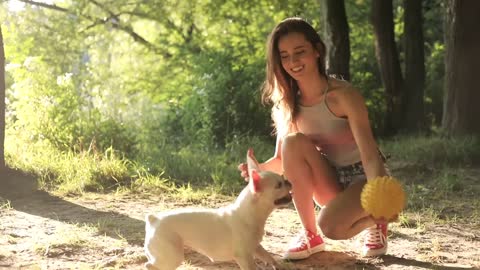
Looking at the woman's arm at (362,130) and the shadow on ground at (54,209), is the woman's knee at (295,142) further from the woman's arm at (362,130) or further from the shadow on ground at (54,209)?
the shadow on ground at (54,209)

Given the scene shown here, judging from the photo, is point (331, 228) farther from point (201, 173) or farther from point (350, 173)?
point (201, 173)

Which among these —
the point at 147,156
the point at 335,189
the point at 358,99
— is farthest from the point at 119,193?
the point at 358,99

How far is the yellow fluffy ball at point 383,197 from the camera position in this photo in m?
2.74

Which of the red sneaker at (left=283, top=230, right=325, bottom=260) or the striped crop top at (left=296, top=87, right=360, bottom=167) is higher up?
the striped crop top at (left=296, top=87, right=360, bottom=167)

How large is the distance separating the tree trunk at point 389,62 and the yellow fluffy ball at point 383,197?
693cm

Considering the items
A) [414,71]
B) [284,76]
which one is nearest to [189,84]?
[414,71]

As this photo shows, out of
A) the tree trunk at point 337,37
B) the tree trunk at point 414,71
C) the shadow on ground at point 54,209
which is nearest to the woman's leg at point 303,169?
the shadow on ground at point 54,209

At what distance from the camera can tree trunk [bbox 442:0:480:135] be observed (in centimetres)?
723

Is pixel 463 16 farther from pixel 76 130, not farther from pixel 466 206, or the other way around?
pixel 76 130

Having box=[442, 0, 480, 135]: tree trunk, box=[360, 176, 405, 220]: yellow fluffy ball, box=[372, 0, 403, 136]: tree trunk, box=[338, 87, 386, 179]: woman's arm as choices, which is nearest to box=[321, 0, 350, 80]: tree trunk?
box=[442, 0, 480, 135]: tree trunk

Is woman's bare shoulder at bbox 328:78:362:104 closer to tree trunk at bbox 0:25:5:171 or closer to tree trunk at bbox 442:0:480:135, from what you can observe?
tree trunk at bbox 0:25:5:171

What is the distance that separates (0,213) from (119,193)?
110 centimetres

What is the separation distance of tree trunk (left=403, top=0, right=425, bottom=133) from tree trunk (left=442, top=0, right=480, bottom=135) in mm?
1851

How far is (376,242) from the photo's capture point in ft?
10.7
